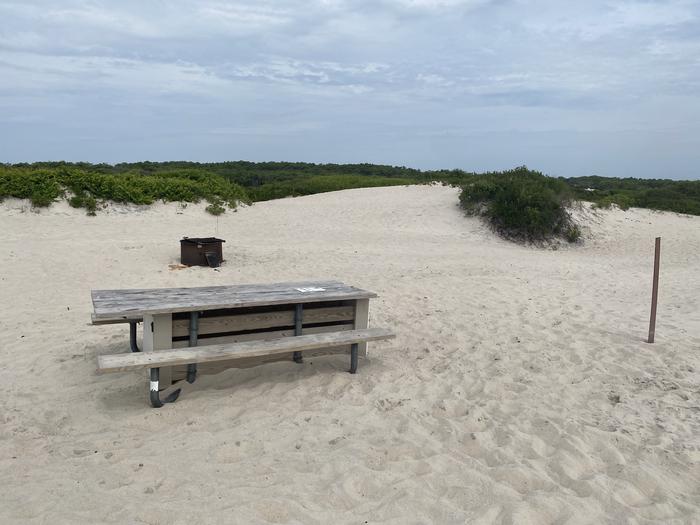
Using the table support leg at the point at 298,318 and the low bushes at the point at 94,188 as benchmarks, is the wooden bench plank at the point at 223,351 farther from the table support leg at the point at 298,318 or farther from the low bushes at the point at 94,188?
the low bushes at the point at 94,188

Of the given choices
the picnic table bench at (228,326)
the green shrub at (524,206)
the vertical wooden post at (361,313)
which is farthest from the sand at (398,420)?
the green shrub at (524,206)

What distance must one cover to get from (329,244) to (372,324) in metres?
7.59

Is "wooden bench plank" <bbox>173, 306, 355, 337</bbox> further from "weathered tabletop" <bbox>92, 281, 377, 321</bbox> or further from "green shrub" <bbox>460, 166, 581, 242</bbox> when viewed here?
"green shrub" <bbox>460, 166, 581, 242</bbox>

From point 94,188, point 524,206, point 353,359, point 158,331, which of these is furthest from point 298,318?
point 94,188

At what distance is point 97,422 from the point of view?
14.1 feet

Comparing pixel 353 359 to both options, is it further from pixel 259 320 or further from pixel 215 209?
pixel 215 209

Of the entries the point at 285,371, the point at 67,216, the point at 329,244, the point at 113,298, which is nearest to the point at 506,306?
the point at 285,371

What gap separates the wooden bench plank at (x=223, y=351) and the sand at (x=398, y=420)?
1.24ft

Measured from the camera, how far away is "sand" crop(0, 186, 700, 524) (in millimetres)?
3170

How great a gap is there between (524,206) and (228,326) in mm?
14064

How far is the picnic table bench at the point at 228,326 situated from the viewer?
4.46 meters

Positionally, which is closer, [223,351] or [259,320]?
[223,351]

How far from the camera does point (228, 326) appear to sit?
5.11 metres

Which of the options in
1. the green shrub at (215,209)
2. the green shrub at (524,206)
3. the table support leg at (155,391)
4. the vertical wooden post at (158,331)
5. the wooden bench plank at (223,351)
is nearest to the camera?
the wooden bench plank at (223,351)
